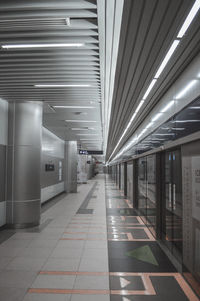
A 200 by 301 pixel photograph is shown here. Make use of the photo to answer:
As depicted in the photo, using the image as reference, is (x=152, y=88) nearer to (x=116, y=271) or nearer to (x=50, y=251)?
(x=116, y=271)

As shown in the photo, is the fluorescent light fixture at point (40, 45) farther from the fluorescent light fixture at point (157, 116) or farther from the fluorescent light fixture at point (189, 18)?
the fluorescent light fixture at point (157, 116)

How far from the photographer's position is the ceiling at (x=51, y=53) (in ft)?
8.29

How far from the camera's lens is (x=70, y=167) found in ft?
45.8

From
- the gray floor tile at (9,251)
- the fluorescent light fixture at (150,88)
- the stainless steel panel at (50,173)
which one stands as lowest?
the gray floor tile at (9,251)

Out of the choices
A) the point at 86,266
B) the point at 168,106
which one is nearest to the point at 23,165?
the point at 86,266

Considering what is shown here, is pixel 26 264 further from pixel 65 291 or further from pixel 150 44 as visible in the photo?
pixel 150 44

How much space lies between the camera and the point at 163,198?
5.29m

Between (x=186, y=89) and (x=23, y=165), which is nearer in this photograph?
(x=186, y=89)

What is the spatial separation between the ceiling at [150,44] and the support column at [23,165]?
2.65 m

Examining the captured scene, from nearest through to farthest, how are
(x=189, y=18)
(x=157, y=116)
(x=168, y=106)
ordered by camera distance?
1. (x=189, y=18)
2. (x=168, y=106)
3. (x=157, y=116)

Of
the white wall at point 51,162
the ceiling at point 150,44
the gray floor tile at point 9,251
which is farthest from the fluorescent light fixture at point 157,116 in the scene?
the white wall at point 51,162

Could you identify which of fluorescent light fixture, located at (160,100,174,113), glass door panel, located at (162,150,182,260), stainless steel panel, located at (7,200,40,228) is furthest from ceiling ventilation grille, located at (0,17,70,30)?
stainless steel panel, located at (7,200,40,228)

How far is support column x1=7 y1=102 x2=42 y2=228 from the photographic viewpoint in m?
5.88

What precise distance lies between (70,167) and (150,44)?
11680 mm
